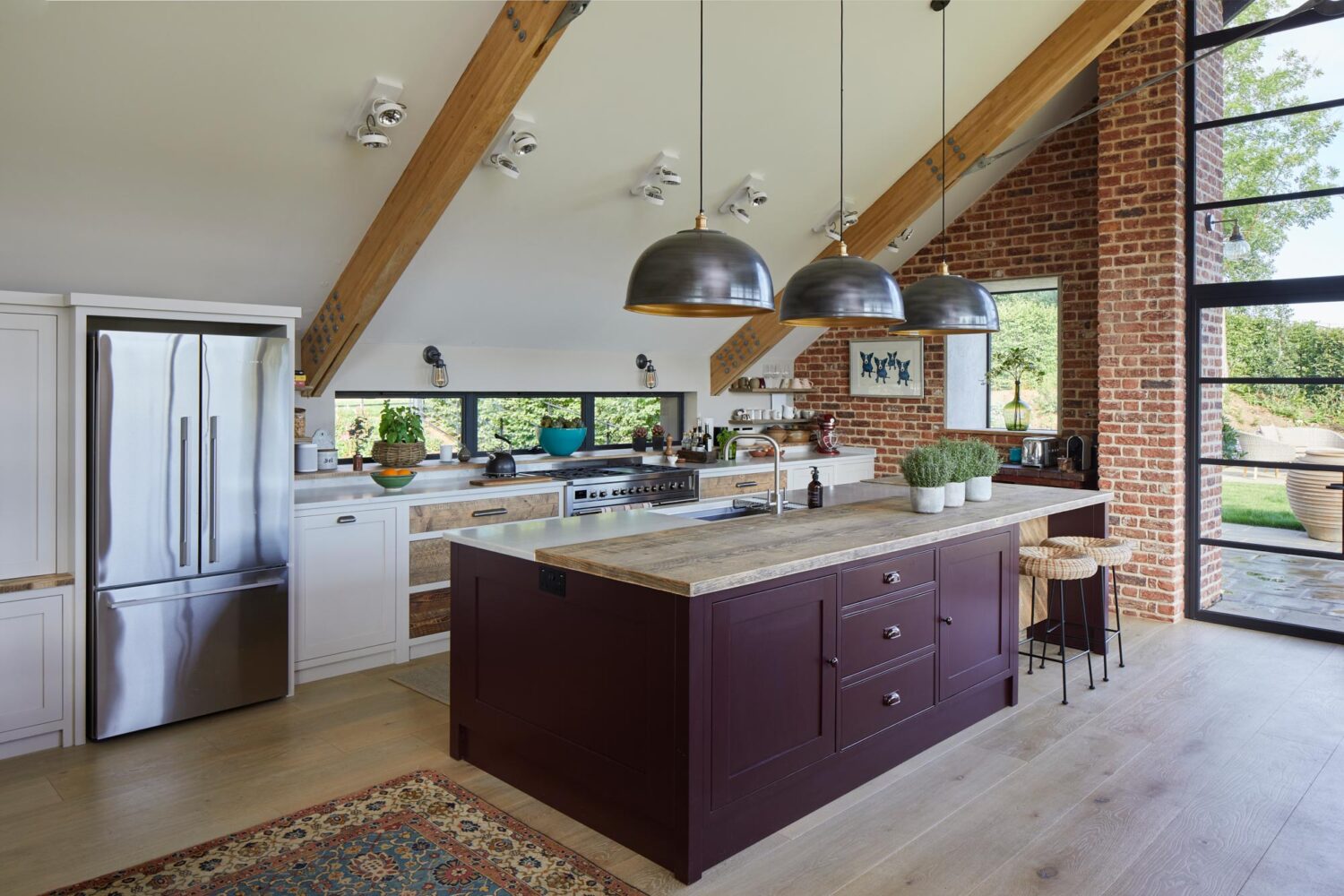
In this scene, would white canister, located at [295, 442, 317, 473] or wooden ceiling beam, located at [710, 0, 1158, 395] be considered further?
wooden ceiling beam, located at [710, 0, 1158, 395]

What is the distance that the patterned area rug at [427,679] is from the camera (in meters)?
4.28

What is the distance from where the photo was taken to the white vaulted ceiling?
338cm

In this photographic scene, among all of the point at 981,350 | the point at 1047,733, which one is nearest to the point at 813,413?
the point at 981,350

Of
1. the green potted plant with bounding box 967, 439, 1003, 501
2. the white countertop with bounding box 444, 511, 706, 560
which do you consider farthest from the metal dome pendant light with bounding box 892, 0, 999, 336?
the white countertop with bounding box 444, 511, 706, 560

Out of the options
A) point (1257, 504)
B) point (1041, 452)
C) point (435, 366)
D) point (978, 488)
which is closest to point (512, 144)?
point (435, 366)

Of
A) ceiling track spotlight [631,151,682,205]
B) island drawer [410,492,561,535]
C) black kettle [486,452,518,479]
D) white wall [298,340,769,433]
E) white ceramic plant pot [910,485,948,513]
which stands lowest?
island drawer [410,492,561,535]

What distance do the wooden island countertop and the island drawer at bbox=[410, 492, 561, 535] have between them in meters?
1.87

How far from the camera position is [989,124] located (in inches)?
224

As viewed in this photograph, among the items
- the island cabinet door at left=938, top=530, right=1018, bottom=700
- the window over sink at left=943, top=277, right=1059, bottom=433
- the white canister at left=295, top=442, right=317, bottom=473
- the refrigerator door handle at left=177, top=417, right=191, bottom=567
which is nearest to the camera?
the island cabinet door at left=938, top=530, right=1018, bottom=700

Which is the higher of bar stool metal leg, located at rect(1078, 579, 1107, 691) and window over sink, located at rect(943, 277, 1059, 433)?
window over sink, located at rect(943, 277, 1059, 433)

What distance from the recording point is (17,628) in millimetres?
3490

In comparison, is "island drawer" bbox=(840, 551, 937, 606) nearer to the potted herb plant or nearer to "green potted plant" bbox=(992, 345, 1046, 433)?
the potted herb plant

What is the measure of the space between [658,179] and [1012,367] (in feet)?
11.0

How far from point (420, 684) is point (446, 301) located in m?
2.26
